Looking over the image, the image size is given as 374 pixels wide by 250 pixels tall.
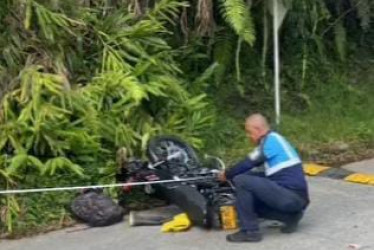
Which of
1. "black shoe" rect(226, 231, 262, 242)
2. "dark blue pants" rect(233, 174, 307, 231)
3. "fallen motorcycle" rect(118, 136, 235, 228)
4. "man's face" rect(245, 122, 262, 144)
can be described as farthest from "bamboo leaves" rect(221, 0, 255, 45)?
"black shoe" rect(226, 231, 262, 242)

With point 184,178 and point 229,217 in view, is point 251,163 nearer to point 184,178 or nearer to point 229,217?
point 229,217

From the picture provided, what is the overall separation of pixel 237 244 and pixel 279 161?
23.8 inches

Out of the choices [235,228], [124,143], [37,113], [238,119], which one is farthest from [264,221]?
[238,119]

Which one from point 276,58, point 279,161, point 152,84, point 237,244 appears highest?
point 276,58

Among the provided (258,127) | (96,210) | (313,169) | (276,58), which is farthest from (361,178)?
(96,210)

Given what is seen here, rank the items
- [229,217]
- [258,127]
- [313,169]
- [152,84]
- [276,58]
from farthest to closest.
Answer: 1. [276,58]
2. [313,169]
3. [152,84]
4. [229,217]
5. [258,127]

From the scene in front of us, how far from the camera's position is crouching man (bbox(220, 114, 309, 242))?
249 inches

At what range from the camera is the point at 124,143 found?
7453 millimetres

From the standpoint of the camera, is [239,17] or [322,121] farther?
[322,121]

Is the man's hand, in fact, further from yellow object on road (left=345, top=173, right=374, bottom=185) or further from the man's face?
yellow object on road (left=345, top=173, right=374, bottom=185)

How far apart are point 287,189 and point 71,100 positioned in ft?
6.15

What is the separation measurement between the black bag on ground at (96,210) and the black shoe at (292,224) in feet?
4.03

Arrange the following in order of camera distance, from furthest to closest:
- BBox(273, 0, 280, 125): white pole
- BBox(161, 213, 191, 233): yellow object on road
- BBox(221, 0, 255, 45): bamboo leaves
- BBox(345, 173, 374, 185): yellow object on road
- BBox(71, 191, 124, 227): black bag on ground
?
BBox(273, 0, 280, 125): white pole
BBox(221, 0, 255, 45): bamboo leaves
BBox(345, 173, 374, 185): yellow object on road
BBox(71, 191, 124, 227): black bag on ground
BBox(161, 213, 191, 233): yellow object on road

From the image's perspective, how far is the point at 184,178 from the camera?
22.7ft
